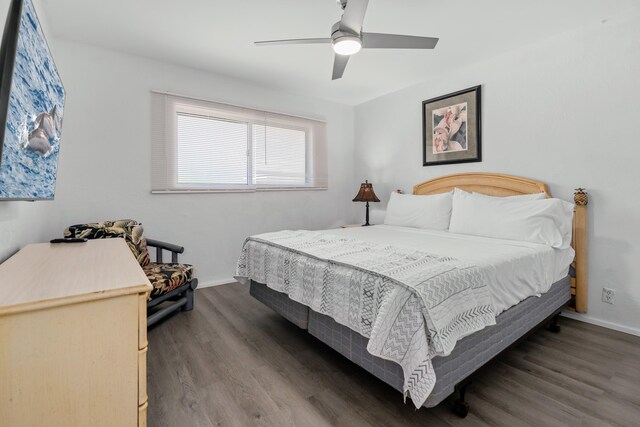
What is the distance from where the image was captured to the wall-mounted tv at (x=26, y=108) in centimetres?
108

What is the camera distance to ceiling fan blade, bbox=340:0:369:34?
172cm

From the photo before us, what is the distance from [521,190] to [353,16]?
2258mm

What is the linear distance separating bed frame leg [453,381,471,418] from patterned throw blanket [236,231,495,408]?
11.4 inches

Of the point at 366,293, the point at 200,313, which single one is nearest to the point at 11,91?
the point at 366,293

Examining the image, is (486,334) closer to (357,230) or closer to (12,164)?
(357,230)

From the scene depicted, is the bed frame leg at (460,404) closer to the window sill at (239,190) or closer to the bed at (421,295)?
the bed at (421,295)

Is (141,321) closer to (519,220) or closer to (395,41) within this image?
(395,41)

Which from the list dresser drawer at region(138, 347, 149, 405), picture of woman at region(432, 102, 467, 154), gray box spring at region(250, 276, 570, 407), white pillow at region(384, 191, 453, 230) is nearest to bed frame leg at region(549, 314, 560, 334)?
gray box spring at region(250, 276, 570, 407)

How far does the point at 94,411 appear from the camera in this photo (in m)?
0.88

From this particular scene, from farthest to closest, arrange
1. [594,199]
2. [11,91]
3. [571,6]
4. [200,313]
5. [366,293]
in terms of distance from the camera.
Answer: [200,313] → [594,199] → [571,6] → [366,293] → [11,91]

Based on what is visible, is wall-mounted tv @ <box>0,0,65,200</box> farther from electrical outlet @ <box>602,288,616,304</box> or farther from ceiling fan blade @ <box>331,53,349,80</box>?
electrical outlet @ <box>602,288,616,304</box>

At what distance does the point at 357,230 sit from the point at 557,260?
1704mm

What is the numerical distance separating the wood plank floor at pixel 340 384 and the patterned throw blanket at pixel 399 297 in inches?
15.4

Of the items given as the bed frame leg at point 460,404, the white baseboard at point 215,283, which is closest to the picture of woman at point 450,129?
the bed frame leg at point 460,404
